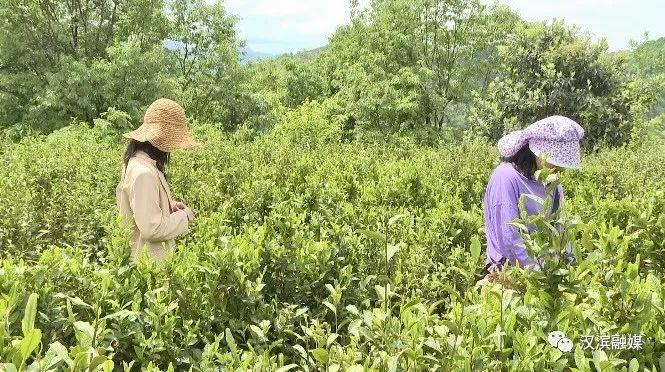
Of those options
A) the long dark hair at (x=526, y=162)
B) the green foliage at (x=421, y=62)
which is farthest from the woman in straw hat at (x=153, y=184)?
the green foliage at (x=421, y=62)

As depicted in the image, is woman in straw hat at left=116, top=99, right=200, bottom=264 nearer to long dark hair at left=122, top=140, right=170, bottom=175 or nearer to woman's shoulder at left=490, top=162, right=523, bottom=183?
long dark hair at left=122, top=140, right=170, bottom=175

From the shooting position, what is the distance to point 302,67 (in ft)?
127

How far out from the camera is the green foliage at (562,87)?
19.2 meters

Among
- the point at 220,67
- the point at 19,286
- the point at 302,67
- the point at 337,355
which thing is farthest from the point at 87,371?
the point at 302,67

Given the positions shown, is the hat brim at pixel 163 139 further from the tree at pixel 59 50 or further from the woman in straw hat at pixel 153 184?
the tree at pixel 59 50

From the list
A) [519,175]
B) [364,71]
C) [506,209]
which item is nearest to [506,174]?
[519,175]

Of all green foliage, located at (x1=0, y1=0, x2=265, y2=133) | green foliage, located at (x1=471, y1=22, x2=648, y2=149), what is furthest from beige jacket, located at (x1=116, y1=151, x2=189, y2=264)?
green foliage, located at (x1=471, y1=22, x2=648, y2=149)

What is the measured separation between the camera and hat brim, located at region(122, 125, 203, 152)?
10.8 feet

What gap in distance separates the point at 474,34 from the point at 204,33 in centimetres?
1381

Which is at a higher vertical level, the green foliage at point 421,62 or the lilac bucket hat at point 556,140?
the lilac bucket hat at point 556,140

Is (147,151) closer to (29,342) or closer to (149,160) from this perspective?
(149,160)

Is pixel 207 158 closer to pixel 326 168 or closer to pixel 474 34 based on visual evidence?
pixel 326 168

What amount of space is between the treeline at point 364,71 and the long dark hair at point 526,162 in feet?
45.9

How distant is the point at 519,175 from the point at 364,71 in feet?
87.4
